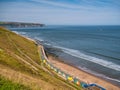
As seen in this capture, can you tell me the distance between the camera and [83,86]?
26766mm

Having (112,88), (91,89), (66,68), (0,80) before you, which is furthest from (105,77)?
(0,80)

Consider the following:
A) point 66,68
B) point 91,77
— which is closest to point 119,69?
point 91,77

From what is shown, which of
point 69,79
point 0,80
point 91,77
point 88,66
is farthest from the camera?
point 88,66

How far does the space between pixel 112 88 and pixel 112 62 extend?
21.0m

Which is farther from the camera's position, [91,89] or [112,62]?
[112,62]

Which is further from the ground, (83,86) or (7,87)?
(7,87)

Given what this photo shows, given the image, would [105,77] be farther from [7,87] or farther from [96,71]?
[7,87]

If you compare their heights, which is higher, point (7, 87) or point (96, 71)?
point (7, 87)

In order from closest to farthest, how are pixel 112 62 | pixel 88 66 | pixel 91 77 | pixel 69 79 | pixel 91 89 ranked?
pixel 91 89, pixel 69 79, pixel 91 77, pixel 88 66, pixel 112 62

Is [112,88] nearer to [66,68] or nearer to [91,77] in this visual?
[91,77]

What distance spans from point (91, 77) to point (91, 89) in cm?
1093

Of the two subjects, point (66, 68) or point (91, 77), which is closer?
point (91, 77)

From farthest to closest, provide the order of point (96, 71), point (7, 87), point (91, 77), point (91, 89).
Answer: point (96, 71)
point (91, 77)
point (91, 89)
point (7, 87)

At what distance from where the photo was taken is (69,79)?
2925 centimetres
